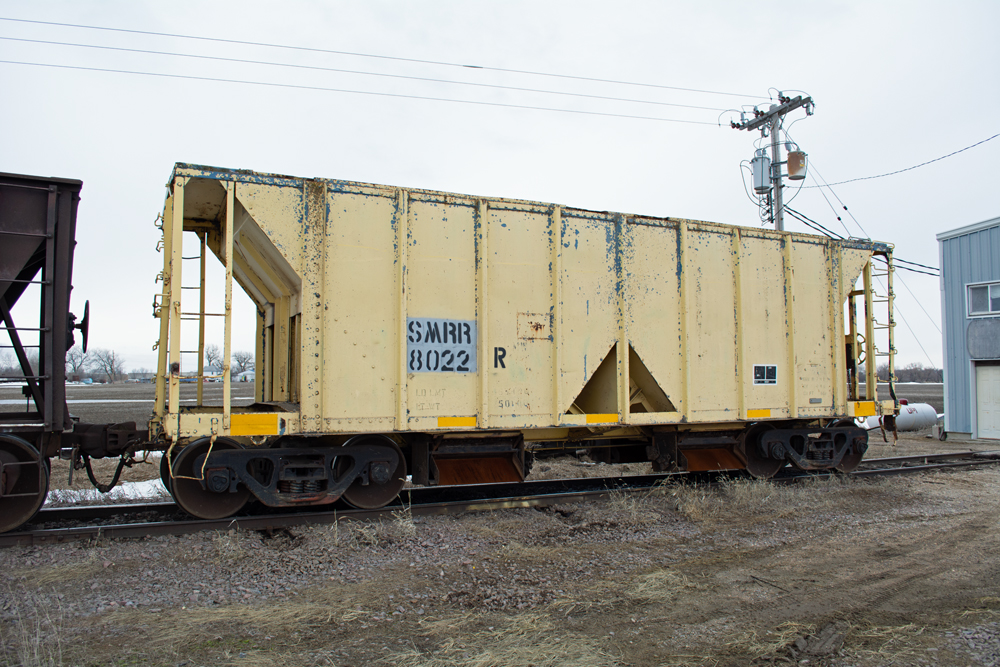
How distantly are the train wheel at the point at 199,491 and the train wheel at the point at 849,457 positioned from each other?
27.6ft

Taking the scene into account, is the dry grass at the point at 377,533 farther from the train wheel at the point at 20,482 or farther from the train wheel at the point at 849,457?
the train wheel at the point at 849,457

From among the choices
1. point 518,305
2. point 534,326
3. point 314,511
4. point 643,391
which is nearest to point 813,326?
A: point 643,391

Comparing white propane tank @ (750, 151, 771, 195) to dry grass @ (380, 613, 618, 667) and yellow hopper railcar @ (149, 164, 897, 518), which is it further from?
dry grass @ (380, 613, 618, 667)

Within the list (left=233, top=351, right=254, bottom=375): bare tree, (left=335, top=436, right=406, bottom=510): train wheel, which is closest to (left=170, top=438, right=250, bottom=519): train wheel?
(left=335, top=436, right=406, bottom=510): train wheel

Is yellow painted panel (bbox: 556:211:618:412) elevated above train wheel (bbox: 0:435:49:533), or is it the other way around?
yellow painted panel (bbox: 556:211:618:412)

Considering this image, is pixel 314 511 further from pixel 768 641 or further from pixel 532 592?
pixel 768 641

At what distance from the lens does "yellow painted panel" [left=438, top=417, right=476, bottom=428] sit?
6266 mm

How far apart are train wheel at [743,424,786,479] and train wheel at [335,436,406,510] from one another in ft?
16.3

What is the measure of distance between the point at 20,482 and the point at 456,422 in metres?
4.21

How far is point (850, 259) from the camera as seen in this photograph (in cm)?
→ 869

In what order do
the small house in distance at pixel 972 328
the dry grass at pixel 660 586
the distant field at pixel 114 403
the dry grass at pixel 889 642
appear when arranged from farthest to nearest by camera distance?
the distant field at pixel 114 403 → the small house in distance at pixel 972 328 → the dry grass at pixel 660 586 → the dry grass at pixel 889 642

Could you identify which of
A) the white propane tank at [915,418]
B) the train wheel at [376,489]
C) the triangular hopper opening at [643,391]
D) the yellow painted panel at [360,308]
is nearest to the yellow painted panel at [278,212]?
the yellow painted panel at [360,308]

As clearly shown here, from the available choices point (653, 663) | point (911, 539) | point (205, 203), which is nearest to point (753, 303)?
point (911, 539)

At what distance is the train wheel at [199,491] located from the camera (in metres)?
Answer: 5.66
